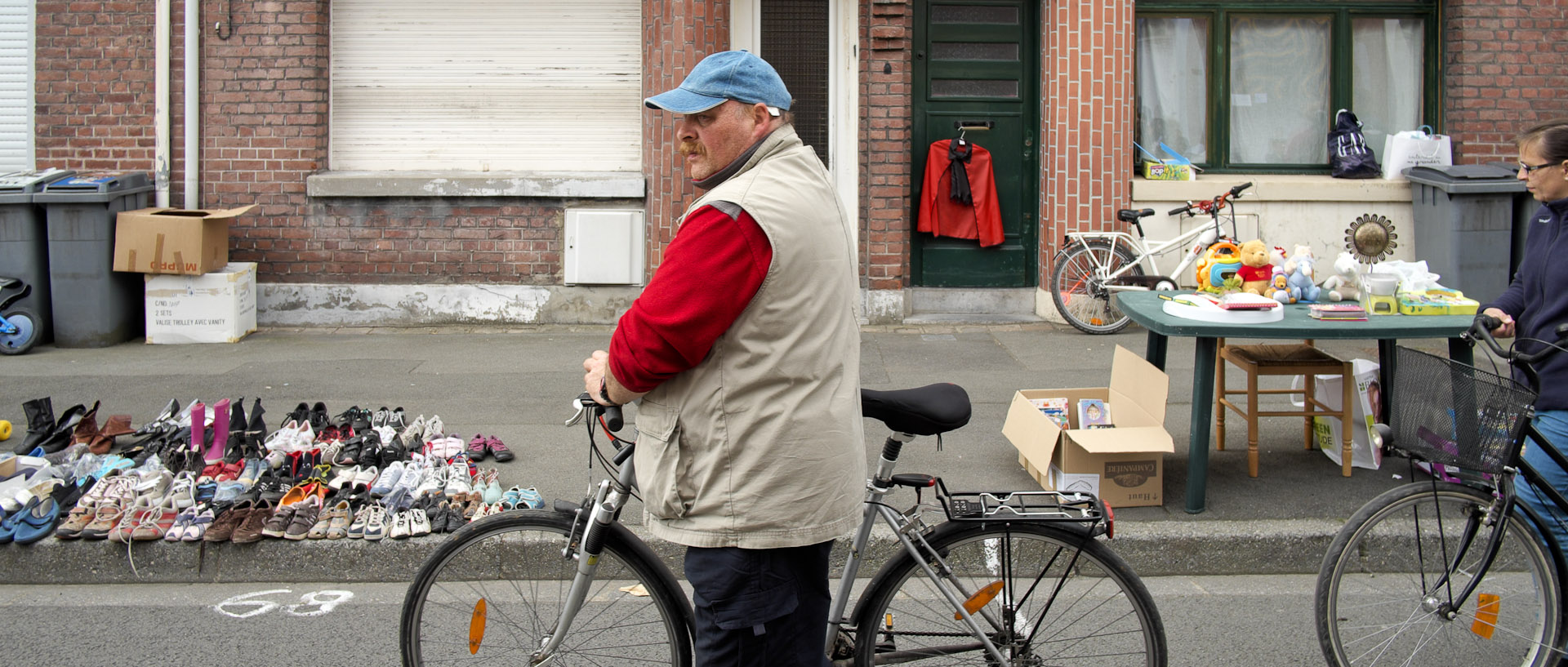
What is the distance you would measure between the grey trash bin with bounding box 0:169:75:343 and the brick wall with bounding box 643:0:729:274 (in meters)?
4.48

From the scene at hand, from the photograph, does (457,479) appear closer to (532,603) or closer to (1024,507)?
(532,603)

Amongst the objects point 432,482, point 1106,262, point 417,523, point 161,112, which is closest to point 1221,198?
point 1106,262

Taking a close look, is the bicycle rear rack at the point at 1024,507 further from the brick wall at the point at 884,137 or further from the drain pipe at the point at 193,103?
the drain pipe at the point at 193,103

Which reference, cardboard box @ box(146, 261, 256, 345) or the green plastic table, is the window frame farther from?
cardboard box @ box(146, 261, 256, 345)

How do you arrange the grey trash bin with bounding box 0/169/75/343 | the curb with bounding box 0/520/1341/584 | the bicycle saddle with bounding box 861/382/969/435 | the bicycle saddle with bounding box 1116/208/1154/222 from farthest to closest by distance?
the bicycle saddle with bounding box 1116/208/1154/222 → the grey trash bin with bounding box 0/169/75/343 → the curb with bounding box 0/520/1341/584 → the bicycle saddle with bounding box 861/382/969/435

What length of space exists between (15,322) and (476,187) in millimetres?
3427

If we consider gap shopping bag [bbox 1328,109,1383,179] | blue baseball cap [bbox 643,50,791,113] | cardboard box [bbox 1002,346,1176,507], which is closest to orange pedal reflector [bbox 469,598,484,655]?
blue baseball cap [bbox 643,50,791,113]

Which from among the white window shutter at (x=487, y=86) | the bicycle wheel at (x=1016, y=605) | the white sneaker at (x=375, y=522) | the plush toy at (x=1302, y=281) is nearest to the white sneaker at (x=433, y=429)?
the white sneaker at (x=375, y=522)

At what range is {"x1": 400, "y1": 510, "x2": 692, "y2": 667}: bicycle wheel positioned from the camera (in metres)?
3.26

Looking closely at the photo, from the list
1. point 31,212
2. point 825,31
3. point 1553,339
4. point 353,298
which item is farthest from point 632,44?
point 1553,339

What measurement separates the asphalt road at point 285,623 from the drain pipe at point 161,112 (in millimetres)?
5813

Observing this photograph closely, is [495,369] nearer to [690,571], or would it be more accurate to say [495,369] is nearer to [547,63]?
[547,63]

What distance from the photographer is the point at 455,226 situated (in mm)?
10289

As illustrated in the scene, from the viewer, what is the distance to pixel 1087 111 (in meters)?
10.0
